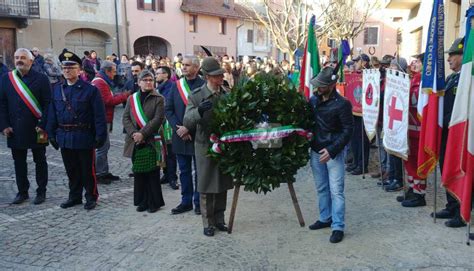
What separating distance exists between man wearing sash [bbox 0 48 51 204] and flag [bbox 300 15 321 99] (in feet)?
11.8

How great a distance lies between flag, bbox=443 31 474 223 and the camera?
451 cm

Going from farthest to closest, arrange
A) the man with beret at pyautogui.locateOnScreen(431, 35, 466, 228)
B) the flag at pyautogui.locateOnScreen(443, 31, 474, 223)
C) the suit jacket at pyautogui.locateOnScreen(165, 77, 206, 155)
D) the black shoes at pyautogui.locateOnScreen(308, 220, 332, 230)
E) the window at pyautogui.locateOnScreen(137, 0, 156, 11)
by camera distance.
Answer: the window at pyautogui.locateOnScreen(137, 0, 156, 11), the suit jacket at pyautogui.locateOnScreen(165, 77, 206, 155), the black shoes at pyautogui.locateOnScreen(308, 220, 332, 230), the man with beret at pyautogui.locateOnScreen(431, 35, 466, 228), the flag at pyautogui.locateOnScreen(443, 31, 474, 223)

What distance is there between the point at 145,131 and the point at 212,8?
33.6 meters

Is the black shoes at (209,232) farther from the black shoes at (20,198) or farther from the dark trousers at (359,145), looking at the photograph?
the dark trousers at (359,145)

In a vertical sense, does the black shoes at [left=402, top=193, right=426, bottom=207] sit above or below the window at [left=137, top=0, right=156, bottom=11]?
below

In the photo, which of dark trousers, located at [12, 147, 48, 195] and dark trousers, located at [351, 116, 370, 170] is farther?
dark trousers, located at [351, 116, 370, 170]

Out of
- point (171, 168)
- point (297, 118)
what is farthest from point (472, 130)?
point (171, 168)

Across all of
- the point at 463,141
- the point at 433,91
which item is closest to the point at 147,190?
the point at 433,91

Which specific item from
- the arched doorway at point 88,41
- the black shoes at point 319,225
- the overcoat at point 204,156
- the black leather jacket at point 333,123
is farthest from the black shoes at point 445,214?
the arched doorway at point 88,41

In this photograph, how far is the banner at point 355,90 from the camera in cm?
781

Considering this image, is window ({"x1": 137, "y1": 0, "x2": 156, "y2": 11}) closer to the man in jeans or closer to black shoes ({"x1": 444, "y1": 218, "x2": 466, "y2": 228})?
the man in jeans

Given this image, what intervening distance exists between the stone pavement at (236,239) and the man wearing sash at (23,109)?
0.81 m

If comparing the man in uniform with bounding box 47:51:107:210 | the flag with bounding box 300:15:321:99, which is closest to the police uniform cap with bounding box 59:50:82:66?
the man in uniform with bounding box 47:51:107:210

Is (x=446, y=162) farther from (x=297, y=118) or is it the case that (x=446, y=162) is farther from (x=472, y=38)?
(x=297, y=118)
